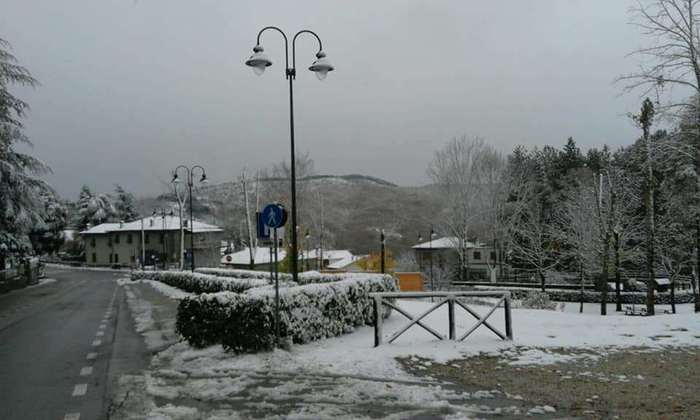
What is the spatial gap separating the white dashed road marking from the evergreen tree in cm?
10653

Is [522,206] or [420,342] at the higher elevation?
[522,206]

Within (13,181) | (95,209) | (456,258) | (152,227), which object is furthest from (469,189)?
(95,209)

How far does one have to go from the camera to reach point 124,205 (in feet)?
358

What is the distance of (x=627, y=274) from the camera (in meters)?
45.8

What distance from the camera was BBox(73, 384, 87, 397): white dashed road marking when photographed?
24.2ft

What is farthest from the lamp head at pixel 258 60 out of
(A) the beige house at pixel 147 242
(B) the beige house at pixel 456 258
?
(A) the beige house at pixel 147 242

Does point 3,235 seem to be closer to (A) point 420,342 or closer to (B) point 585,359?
(A) point 420,342

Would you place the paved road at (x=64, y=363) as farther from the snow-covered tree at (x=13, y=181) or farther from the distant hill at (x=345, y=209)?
the distant hill at (x=345, y=209)

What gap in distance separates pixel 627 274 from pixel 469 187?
15.2 meters

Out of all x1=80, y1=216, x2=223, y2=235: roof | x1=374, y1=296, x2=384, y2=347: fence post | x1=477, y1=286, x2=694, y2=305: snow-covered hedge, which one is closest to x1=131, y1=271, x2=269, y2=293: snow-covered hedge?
x1=374, y1=296, x2=384, y2=347: fence post

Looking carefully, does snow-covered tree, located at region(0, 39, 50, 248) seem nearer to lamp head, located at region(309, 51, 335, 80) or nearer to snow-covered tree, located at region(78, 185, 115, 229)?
lamp head, located at region(309, 51, 335, 80)

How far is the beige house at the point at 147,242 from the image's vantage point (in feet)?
271

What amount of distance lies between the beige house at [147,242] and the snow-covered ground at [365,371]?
72458mm

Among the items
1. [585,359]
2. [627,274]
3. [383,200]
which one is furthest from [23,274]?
[383,200]
